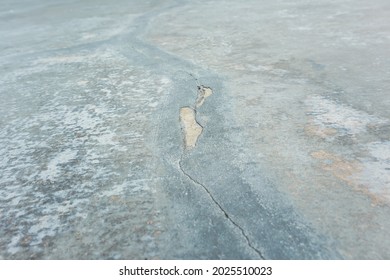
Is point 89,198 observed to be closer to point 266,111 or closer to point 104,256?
point 104,256

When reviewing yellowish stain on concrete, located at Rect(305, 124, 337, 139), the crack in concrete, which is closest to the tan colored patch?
the crack in concrete

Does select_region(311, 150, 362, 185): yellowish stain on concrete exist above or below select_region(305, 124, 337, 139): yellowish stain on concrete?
below

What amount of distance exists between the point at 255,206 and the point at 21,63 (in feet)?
10.6

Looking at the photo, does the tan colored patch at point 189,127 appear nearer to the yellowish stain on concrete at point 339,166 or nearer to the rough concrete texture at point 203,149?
the rough concrete texture at point 203,149

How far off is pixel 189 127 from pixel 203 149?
11.5 inches

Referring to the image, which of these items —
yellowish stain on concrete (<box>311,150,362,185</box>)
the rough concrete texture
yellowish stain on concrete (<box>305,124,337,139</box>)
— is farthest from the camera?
yellowish stain on concrete (<box>305,124,337,139</box>)

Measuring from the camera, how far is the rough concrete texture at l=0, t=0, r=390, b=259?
139cm

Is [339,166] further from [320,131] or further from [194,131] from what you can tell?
[194,131]

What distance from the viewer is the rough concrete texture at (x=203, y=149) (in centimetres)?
139

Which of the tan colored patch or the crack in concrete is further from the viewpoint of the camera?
the tan colored patch

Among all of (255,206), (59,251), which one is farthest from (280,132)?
(59,251)

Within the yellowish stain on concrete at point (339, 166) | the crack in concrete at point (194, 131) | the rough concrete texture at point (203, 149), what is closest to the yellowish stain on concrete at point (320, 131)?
the rough concrete texture at point (203, 149)

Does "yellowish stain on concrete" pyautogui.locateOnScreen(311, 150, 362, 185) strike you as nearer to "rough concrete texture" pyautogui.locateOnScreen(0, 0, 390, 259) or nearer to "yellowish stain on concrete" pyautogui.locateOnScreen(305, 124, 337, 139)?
"rough concrete texture" pyautogui.locateOnScreen(0, 0, 390, 259)

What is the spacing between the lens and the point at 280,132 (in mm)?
2033
